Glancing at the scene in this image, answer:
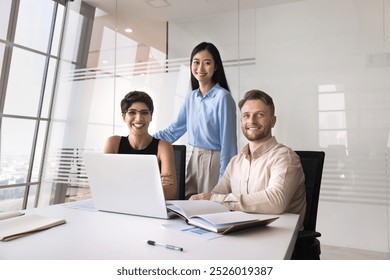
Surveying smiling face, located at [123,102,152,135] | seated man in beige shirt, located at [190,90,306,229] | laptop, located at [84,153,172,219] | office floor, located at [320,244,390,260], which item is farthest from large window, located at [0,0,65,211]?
A: office floor, located at [320,244,390,260]

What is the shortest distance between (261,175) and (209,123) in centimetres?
105

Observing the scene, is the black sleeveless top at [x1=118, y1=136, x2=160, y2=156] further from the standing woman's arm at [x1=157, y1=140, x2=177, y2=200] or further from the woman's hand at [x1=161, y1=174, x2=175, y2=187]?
the woman's hand at [x1=161, y1=174, x2=175, y2=187]

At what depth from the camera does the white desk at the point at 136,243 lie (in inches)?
33.5

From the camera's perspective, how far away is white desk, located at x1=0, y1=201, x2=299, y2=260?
0.85 meters

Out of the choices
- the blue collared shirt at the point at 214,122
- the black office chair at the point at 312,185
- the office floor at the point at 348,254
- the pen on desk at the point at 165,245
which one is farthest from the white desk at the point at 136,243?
the office floor at the point at 348,254

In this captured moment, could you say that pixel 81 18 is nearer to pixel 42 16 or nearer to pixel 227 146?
pixel 42 16

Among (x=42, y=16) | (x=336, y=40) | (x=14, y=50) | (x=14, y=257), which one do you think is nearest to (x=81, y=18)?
(x=42, y=16)

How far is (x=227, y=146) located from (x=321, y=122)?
1119 mm

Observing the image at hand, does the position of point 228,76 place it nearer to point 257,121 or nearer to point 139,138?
point 139,138

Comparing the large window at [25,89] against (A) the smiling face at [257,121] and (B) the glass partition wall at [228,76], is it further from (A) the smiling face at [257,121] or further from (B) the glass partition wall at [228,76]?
(A) the smiling face at [257,121]

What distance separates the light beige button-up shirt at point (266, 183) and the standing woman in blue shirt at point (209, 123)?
69 centimetres

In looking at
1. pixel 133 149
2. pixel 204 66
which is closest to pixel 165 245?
pixel 133 149

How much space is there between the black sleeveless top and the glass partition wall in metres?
1.52

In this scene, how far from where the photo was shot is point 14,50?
11.9 ft
